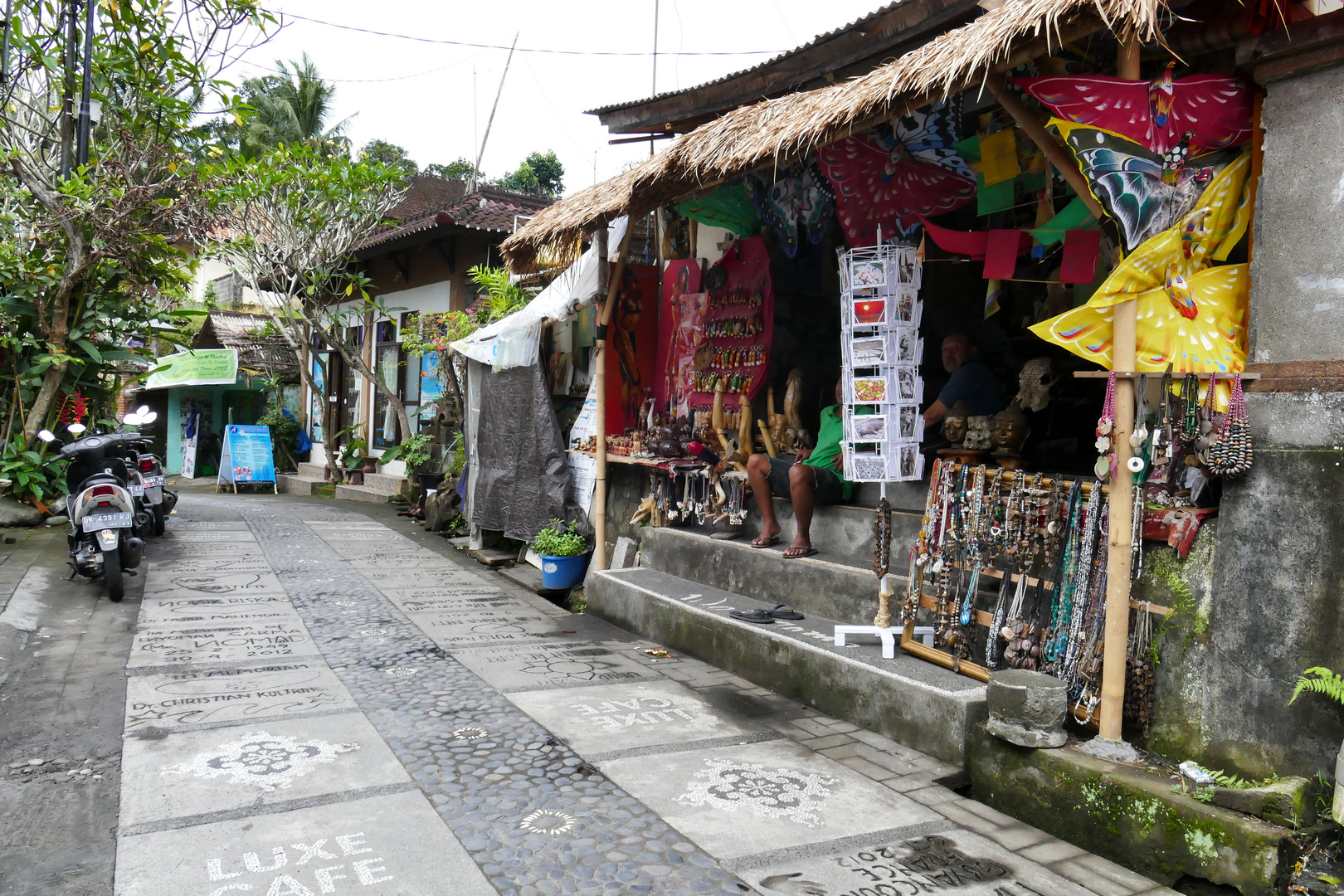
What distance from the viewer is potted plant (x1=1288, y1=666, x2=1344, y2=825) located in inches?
122

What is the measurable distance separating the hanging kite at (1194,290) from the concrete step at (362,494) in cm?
1349

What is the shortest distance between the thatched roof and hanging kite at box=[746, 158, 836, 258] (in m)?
1.07

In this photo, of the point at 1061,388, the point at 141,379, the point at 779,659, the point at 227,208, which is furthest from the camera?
the point at 227,208

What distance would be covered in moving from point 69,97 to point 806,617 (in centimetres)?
927

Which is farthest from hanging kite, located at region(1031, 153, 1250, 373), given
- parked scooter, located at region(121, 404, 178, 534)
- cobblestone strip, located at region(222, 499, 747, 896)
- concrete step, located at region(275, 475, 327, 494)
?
concrete step, located at region(275, 475, 327, 494)

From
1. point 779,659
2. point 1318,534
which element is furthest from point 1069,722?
point 779,659

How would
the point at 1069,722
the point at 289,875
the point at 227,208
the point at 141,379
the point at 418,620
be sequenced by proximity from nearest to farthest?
the point at 289,875, the point at 1069,722, the point at 418,620, the point at 141,379, the point at 227,208

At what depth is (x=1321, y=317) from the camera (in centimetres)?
351

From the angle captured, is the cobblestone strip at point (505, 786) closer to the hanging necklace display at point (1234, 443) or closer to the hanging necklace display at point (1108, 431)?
the hanging necklace display at point (1108, 431)

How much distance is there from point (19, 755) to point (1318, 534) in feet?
19.3

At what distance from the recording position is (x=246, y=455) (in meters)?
17.7

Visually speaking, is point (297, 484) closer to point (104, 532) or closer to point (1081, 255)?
point (104, 532)

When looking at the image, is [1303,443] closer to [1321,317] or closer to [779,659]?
[1321,317]

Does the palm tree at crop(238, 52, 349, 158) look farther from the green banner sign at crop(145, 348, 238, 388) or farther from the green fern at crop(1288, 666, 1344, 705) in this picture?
the green fern at crop(1288, 666, 1344, 705)
